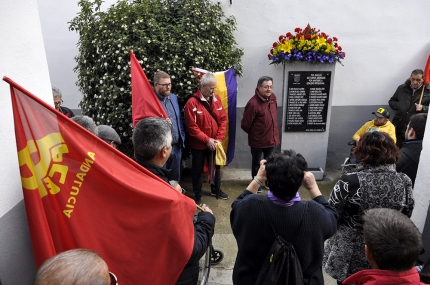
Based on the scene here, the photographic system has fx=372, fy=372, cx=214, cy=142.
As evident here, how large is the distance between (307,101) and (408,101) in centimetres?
156

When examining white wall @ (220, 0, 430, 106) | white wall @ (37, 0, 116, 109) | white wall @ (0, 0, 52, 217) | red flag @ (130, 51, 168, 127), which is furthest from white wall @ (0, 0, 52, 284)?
white wall @ (220, 0, 430, 106)

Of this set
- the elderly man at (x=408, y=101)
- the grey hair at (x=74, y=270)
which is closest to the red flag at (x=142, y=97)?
the grey hair at (x=74, y=270)

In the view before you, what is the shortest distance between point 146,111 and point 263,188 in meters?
2.48

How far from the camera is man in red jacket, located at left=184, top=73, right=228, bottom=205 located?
15.9ft

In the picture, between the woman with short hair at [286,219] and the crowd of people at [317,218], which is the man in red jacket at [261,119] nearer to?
the crowd of people at [317,218]

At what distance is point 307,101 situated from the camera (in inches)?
231

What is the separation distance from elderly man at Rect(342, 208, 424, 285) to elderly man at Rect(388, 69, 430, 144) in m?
4.33

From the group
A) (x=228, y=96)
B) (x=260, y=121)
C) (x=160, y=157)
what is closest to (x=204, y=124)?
(x=228, y=96)

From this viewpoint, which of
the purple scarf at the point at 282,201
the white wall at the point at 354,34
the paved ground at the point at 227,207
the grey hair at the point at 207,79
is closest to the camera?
the purple scarf at the point at 282,201

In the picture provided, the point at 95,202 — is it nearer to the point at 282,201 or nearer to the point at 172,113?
the point at 282,201

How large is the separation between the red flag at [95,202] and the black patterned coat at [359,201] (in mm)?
1128

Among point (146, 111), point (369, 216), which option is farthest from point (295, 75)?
point (369, 216)

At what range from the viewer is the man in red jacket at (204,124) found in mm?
4859

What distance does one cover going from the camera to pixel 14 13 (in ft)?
6.77
